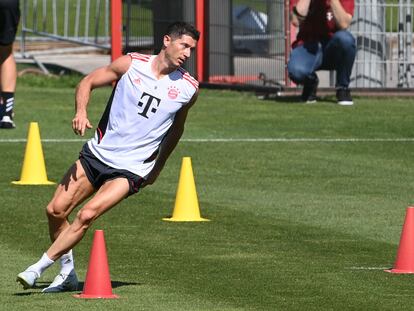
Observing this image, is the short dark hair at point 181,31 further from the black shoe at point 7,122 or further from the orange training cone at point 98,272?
the black shoe at point 7,122

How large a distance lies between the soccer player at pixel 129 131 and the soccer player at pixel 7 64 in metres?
8.26

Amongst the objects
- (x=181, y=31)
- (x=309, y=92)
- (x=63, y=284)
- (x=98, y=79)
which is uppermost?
(x=181, y=31)

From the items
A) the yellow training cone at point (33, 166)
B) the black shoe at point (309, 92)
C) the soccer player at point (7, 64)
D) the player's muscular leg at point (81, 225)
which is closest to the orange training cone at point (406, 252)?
the player's muscular leg at point (81, 225)

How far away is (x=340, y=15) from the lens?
21484mm

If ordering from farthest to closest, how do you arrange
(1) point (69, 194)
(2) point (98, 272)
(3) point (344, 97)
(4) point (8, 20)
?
1. (3) point (344, 97)
2. (4) point (8, 20)
3. (1) point (69, 194)
4. (2) point (98, 272)

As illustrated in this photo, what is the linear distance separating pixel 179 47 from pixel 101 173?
97 centimetres

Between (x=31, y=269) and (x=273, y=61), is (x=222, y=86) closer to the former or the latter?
Result: (x=273, y=61)

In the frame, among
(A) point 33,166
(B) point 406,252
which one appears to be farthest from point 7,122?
(B) point 406,252

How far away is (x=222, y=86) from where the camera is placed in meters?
24.1

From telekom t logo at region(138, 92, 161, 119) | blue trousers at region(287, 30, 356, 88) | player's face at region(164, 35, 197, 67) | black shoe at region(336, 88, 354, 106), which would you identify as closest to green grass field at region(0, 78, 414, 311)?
black shoe at region(336, 88, 354, 106)

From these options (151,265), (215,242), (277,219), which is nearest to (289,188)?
(277,219)

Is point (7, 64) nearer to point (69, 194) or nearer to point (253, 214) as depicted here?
point (253, 214)

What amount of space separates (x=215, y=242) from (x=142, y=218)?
139cm

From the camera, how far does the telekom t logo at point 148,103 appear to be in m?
10.6
